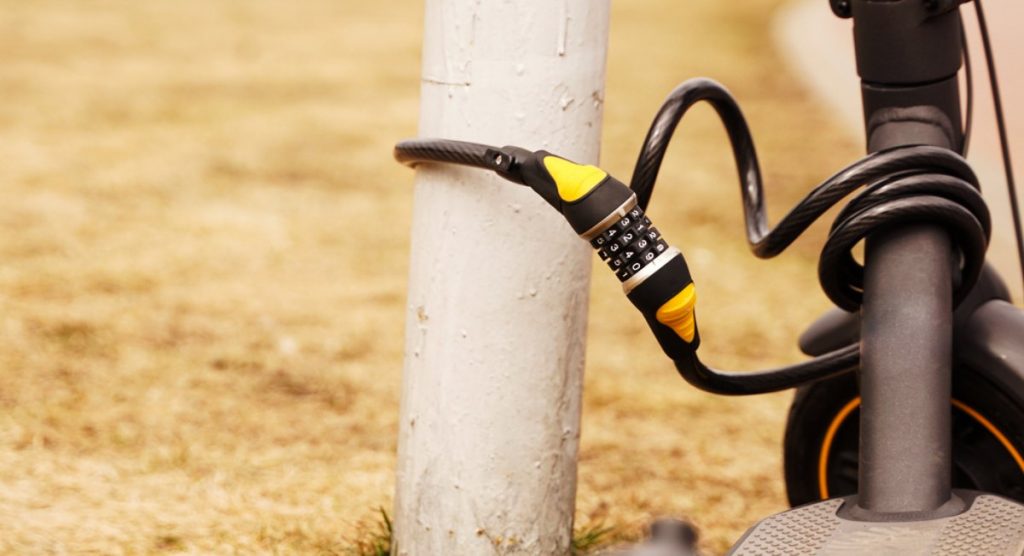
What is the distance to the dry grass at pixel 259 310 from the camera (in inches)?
97.2

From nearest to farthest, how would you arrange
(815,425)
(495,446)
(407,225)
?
1. (495,446)
2. (815,425)
3. (407,225)

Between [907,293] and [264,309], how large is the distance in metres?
2.50

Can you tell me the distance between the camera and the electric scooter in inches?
59.8

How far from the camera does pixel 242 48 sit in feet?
27.7

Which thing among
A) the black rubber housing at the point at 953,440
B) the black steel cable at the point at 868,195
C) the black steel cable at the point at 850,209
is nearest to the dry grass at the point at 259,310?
the black rubber housing at the point at 953,440

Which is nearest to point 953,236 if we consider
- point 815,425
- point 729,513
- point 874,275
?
point 874,275

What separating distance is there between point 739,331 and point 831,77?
15.9ft

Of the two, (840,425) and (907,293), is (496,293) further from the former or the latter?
(840,425)

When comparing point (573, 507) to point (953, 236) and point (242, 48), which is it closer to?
point (953, 236)

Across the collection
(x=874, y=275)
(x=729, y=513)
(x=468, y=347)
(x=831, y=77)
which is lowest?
(x=729, y=513)

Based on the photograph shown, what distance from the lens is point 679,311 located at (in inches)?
60.5

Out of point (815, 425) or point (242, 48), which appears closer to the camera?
point (815, 425)

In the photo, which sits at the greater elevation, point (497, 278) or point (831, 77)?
point (831, 77)

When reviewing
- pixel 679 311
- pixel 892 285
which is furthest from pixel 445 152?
pixel 892 285
